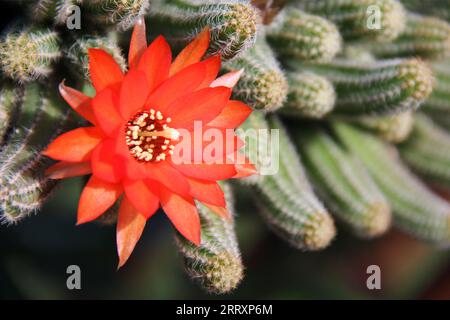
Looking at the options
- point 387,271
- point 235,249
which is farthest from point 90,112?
point 387,271

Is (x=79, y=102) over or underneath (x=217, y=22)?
underneath

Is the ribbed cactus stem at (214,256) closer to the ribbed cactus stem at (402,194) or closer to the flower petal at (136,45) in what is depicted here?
the flower petal at (136,45)

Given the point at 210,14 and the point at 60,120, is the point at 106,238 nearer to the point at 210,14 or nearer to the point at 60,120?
the point at 60,120

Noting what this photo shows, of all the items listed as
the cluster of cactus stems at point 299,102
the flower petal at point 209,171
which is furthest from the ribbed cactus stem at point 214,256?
the flower petal at point 209,171

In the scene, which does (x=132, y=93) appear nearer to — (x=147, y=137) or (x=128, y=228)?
(x=147, y=137)

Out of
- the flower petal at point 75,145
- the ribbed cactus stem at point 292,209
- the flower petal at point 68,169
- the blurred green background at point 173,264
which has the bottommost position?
the blurred green background at point 173,264

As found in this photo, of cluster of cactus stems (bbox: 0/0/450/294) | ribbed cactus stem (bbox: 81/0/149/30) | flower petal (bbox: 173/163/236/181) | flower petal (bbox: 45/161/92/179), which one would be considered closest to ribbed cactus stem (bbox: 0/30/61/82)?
cluster of cactus stems (bbox: 0/0/450/294)

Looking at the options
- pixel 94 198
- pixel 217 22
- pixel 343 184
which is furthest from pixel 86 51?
pixel 343 184
